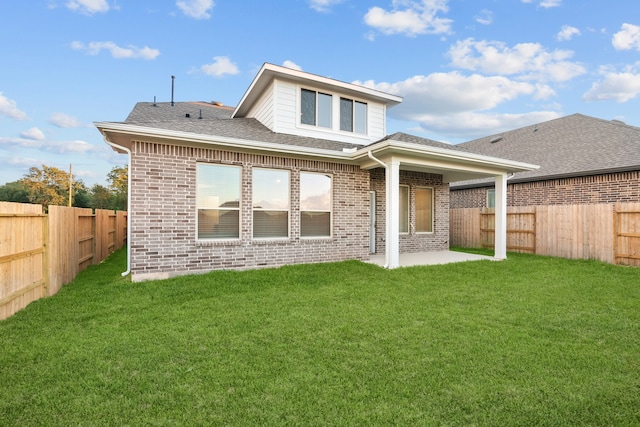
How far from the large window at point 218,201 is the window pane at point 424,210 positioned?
6.96 meters

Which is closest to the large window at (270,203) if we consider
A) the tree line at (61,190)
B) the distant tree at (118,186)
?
the tree line at (61,190)

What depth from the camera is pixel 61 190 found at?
108 ft

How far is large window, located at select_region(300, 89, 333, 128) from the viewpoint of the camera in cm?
980

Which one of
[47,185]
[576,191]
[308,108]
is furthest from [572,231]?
[47,185]

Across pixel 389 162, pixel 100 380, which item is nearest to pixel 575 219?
pixel 389 162

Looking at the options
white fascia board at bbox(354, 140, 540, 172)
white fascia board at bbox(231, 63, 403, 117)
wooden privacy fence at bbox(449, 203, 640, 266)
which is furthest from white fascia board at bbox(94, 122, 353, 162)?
wooden privacy fence at bbox(449, 203, 640, 266)

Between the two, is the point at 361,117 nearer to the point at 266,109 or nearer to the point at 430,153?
the point at 266,109

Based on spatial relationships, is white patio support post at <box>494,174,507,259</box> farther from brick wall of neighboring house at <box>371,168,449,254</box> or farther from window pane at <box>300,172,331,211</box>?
window pane at <box>300,172,331,211</box>

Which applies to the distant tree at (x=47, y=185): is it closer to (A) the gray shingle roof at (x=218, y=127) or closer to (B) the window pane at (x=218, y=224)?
(A) the gray shingle roof at (x=218, y=127)

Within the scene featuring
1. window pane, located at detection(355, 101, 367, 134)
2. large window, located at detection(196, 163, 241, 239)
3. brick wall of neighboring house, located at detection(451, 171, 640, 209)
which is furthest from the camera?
brick wall of neighboring house, located at detection(451, 171, 640, 209)

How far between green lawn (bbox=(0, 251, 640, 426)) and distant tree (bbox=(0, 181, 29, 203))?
37.6 metres

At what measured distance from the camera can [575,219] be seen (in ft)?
32.8

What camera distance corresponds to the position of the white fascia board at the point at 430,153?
748cm

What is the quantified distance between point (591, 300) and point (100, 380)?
7.17 metres
